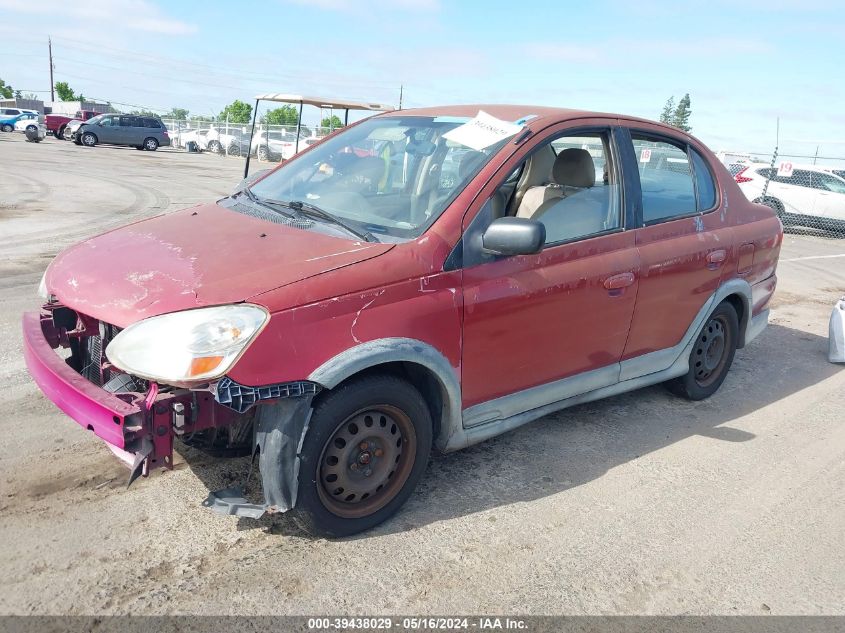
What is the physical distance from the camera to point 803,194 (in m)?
17.0

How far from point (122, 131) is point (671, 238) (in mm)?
35029

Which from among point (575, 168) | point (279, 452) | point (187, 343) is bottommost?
point (279, 452)

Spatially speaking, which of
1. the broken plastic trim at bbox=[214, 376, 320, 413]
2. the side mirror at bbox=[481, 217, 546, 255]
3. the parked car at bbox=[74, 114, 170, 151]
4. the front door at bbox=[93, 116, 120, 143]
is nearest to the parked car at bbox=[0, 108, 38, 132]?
the parked car at bbox=[74, 114, 170, 151]

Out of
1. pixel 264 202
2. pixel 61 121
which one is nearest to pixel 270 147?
pixel 61 121

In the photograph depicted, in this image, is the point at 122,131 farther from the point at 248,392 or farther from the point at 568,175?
the point at 248,392

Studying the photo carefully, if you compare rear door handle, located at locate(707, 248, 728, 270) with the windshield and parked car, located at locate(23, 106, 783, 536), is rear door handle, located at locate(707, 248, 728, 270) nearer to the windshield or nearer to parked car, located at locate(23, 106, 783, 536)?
parked car, located at locate(23, 106, 783, 536)

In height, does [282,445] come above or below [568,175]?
below

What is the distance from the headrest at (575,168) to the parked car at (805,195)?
14861 millimetres

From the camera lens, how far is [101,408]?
8.36ft

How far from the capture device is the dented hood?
8.89ft

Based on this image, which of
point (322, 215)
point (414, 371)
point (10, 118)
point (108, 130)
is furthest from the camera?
point (10, 118)

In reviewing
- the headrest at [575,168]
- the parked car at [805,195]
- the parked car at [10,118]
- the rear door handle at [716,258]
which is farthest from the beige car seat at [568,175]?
the parked car at [10,118]

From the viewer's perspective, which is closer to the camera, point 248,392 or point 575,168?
point 248,392

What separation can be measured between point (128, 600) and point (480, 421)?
67.4 inches
